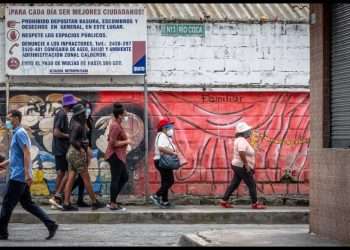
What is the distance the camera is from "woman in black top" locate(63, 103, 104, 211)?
13086mm

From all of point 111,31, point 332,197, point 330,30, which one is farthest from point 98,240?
point 111,31

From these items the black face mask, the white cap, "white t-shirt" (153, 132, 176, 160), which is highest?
the black face mask

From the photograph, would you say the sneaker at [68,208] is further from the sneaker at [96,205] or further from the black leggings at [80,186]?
the black leggings at [80,186]

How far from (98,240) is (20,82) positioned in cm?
498

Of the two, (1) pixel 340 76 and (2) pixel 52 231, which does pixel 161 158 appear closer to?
(2) pixel 52 231

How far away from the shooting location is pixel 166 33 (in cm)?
1468

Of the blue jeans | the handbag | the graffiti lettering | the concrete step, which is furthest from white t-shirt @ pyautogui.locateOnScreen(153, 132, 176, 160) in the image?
the blue jeans

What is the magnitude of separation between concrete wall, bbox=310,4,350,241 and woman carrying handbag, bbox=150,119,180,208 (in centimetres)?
431

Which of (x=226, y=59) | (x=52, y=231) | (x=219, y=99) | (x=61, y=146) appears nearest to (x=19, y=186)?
(x=52, y=231)

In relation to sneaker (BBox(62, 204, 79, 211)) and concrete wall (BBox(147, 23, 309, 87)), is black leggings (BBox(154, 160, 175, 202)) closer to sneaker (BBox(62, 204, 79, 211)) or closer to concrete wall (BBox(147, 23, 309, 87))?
sneaker (BBox(62, 204, 79, 211))

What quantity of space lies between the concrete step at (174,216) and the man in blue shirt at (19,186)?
2.46m

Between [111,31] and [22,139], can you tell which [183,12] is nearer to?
[111,31]

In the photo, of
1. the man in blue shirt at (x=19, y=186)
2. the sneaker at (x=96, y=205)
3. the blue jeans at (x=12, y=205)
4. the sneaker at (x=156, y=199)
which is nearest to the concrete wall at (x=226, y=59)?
the sneaker at (x=156, y=199)

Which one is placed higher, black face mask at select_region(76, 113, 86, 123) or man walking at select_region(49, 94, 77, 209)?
black face mask at select_region(76, 113, 86, 123)
